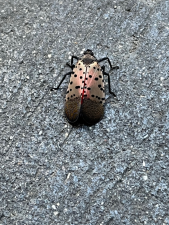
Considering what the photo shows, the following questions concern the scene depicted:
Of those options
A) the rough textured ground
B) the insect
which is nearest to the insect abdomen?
the insect

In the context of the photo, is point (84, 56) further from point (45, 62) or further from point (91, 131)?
point (91, 131)

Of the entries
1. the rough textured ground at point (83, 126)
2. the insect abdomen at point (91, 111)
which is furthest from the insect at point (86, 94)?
the rough textured ground at point (83, 126)

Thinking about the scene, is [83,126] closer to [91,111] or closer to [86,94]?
[91,111]

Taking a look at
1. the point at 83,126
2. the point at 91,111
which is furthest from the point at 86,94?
the point at 83,126

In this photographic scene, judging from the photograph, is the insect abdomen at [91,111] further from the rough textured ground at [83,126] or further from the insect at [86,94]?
the rough textured ground at [83,126]

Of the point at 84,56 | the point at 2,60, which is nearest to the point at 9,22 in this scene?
the point at 2,60

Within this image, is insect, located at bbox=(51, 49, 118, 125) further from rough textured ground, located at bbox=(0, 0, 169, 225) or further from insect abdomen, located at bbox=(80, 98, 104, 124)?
rough textured ground, located at bbox=(0, 0, 169, 225)
